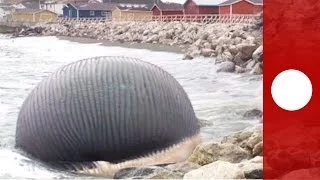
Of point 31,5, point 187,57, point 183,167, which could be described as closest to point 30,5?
point 31,5

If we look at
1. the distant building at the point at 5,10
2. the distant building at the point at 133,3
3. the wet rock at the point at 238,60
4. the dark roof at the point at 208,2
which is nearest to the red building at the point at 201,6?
the dark roof at the point at 208,2

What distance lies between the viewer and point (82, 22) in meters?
1.87

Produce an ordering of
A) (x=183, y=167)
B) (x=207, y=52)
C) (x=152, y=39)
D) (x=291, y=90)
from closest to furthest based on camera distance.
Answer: (x=291, y=90), (x=183, y=167), (x=152, y=39), (x=207, y=52)

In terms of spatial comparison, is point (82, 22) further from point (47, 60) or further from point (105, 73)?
point (105, 73)

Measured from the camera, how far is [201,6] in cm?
176

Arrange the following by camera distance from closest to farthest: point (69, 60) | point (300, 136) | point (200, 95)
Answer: point (300, 136), point (69, 60), point (200, 95)

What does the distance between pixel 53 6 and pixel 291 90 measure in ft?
3.70

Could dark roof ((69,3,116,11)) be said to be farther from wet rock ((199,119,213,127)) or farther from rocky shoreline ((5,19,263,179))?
wet rock ((199,119,213,127))

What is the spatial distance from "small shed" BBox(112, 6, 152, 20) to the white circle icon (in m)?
0.82

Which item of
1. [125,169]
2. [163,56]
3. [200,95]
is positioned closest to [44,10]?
[163,56]

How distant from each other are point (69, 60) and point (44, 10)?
0.31 meters

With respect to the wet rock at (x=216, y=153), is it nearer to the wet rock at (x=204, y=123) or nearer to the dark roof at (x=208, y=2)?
the wet rock at (x=204, y=123)

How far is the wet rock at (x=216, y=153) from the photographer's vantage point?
161 cm

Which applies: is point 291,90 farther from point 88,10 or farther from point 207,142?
point 88,10
